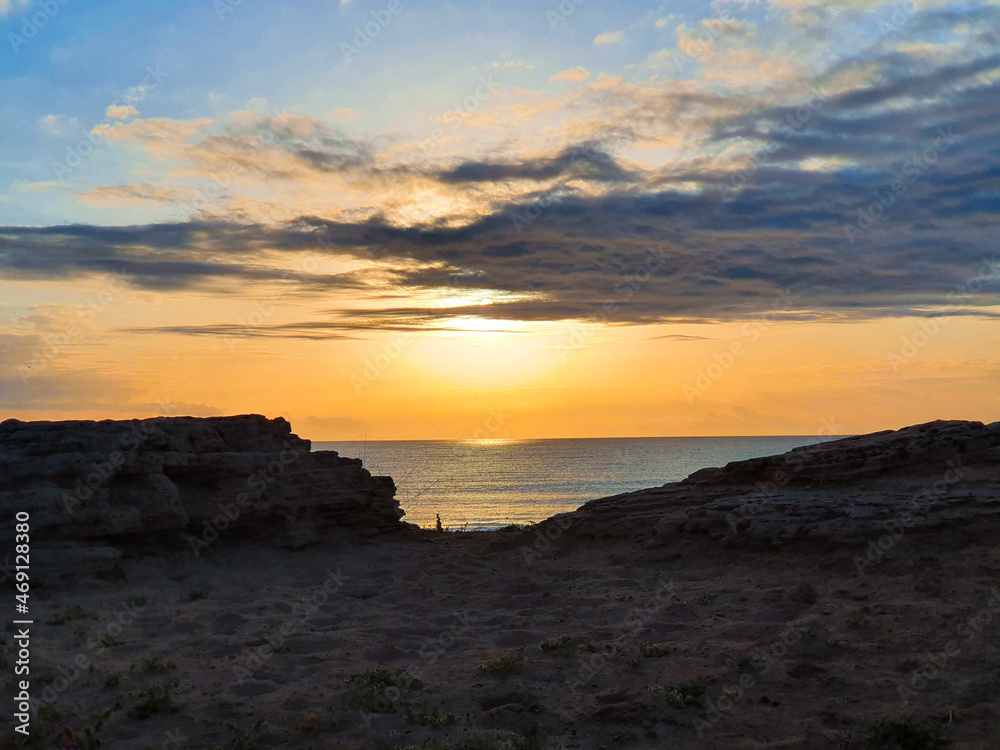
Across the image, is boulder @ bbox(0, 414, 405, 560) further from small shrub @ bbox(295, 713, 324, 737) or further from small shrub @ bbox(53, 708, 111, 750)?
small shrub @ bbox(295, 713, 324, 737)

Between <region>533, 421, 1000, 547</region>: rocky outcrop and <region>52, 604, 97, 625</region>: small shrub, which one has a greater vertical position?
<region>533, 421, 1000, 547</region>: rocky outcrop

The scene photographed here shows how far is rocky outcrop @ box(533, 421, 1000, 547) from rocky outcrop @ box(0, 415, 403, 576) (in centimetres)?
588

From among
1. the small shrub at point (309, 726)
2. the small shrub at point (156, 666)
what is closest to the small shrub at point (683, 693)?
the small shrub at point (309, 726)

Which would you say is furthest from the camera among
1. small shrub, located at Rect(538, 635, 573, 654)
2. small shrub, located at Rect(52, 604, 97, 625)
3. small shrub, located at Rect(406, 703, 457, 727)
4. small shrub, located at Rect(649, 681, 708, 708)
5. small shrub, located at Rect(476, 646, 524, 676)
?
small shrub, located at Rect(52, 604, 97, 625)

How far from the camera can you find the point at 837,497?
15.2 m

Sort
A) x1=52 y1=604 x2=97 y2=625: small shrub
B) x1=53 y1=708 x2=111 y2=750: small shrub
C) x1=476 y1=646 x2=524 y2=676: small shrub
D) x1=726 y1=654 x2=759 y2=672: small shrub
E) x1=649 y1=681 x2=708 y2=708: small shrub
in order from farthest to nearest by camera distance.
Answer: x1=52 y1=604 x2=97 y2=625: small shrub < x1=476 y1=646 x2=524 y2=676: small shrub < x1=726 y1=654 x2=759 y2=672: small shrub < x1=649 y1=681 x2=708 y2=708: small shrub < x1=53 y1=708 x2=111 y2=750: small shrub

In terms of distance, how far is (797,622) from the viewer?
10.6 m

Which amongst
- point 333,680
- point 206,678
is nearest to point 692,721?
point 333,680

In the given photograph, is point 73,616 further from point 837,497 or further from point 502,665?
point 837,497

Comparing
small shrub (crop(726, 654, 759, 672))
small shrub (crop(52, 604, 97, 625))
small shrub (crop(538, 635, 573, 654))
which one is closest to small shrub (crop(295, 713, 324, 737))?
small shrub (crop(538, 635, 573, 654))

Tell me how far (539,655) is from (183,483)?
10185 mm

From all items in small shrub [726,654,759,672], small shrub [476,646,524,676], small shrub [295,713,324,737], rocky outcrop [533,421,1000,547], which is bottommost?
small shrub [295,713,324,737]

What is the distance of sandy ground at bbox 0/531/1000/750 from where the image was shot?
7887 millimetres

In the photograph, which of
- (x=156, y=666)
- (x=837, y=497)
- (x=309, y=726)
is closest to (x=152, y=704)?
(x=156, y=666)
